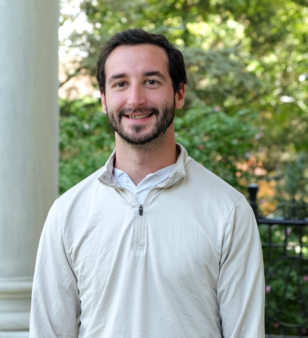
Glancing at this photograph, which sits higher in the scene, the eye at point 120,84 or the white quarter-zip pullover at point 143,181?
the eye at point 120,84

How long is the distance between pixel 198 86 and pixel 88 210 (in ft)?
23.0

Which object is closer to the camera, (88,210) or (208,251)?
(208,251)

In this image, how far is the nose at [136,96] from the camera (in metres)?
1.59

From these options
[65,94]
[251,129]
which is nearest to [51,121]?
[251,129]

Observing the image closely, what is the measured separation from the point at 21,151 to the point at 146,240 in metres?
1.18

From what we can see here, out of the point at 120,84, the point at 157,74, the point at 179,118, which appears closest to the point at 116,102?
the point at 120,84

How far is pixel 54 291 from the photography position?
1.64 m

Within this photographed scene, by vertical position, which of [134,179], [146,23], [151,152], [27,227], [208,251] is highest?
[146,23]

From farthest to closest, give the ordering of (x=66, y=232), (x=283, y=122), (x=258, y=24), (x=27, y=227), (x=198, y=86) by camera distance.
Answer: (x=283, y=122)
(x=258, y=24)
(x=198, y=86)
(x=27, y=227)
(x=66, y=232)

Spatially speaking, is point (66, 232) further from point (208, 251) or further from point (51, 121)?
point (51, 121)

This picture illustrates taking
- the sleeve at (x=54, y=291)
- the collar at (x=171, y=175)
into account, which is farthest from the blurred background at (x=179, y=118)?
the collar at (x=171, y=175)

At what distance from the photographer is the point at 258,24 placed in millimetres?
10320

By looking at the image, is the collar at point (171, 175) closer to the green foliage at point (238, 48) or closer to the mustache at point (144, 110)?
the mustache at point (144, 110)

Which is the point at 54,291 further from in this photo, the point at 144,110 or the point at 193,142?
the point at 193,142
